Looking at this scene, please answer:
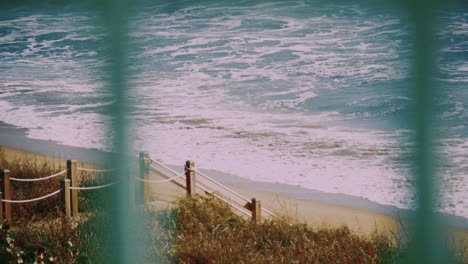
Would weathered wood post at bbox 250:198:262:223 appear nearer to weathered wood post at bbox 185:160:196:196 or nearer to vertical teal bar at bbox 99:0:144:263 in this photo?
weathered wood post at bbox 185:160:196:196

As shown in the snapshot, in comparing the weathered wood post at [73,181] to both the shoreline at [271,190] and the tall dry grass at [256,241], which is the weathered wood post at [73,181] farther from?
the tall dry grass at [256,241]

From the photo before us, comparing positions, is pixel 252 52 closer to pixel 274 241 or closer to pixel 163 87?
pixel 163 87

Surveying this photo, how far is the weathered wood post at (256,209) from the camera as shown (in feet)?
7.89

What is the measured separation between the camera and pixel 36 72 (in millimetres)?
2723

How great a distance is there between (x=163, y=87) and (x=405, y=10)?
105cm

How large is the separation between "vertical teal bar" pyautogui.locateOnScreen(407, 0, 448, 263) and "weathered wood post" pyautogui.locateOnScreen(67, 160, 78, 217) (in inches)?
60.2

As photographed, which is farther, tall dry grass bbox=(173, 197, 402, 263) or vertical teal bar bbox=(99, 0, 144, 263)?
tall dry grass bbox=(173, 197, 402, 263)

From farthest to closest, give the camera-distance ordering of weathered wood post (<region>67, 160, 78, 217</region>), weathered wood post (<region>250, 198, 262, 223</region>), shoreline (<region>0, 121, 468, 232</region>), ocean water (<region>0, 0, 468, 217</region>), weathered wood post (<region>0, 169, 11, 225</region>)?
weathered wood post (<region>0, 169, 11, 225</region>)
weathered wood post (<region>67, 160, 78, 217</region>)
weathered wood post (<region>250, 198, 262, 223</region>)
shoreline (<region>0, 121, 468, 232</region>)
ocean water (<region>0, 0, 468, 217</region>)

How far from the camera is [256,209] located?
241 cm

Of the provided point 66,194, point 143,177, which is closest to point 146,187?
point 143,177

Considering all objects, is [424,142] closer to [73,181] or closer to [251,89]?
[251,89]

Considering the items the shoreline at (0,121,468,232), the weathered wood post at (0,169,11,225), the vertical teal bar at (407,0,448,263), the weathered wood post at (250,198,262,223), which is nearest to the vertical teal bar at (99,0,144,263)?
the shoreline at (0,121,468,232)

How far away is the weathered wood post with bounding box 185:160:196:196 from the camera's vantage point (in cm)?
229

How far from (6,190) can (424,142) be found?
6.57 ft
